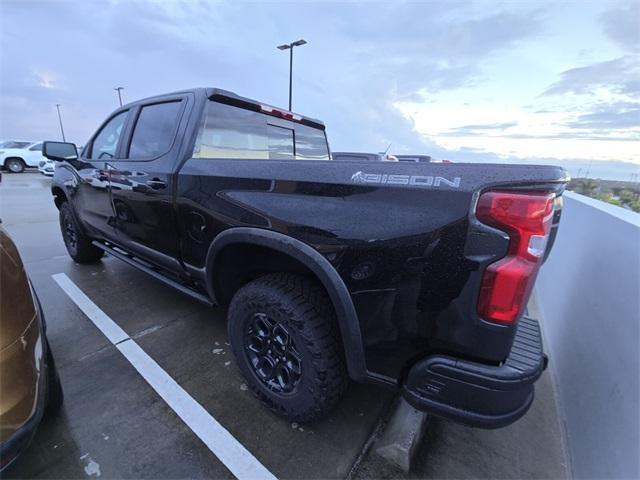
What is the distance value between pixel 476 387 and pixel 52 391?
230 centimetres

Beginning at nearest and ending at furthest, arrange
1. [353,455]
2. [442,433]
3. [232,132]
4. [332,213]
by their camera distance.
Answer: [332,213] → [353,455] → [442,433] → [232,132]

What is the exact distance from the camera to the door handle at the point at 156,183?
242cm

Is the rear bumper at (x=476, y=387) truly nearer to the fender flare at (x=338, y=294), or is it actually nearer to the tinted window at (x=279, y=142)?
the fender flare at (x=338, y=294)

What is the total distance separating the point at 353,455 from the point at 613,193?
3847mm

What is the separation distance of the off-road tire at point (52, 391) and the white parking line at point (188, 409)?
0.50m

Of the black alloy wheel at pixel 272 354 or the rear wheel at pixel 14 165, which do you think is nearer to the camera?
the black alloy wheel at pixel 272 354

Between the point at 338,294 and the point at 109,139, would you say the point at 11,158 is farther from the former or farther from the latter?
the point at 338,294

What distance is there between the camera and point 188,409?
6.82 ft

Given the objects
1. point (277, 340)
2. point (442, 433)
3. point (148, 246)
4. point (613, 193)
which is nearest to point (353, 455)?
point (442, 433)

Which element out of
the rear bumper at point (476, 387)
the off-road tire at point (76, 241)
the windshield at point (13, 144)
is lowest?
the off-road tire at point (76, 241)

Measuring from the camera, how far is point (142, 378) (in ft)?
7.62

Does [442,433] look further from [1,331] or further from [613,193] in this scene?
[613,193]

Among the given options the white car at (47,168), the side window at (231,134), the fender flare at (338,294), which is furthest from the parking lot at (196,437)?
the white car at (47,168)

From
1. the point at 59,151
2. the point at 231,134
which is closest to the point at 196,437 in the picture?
the point at 231,134
